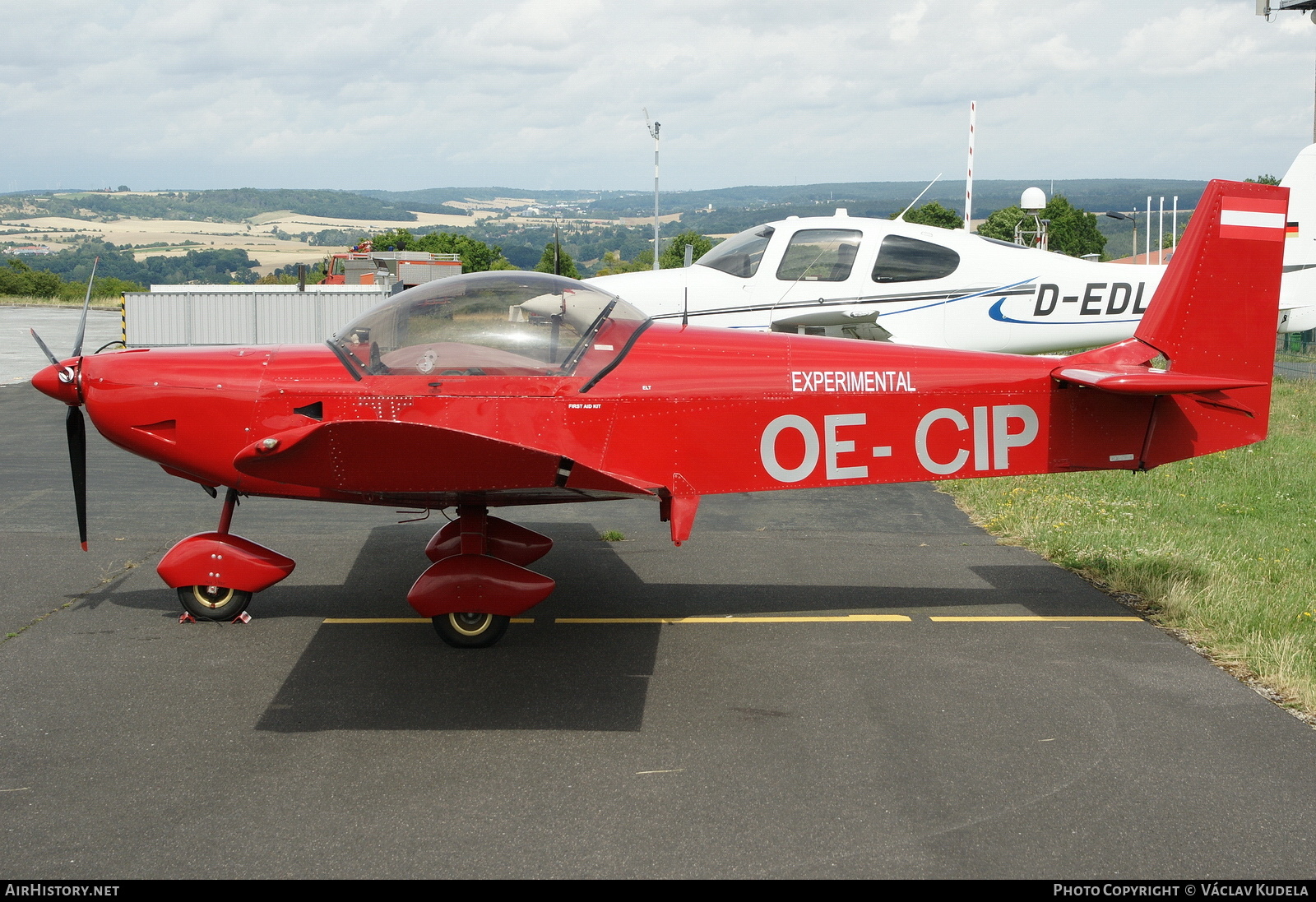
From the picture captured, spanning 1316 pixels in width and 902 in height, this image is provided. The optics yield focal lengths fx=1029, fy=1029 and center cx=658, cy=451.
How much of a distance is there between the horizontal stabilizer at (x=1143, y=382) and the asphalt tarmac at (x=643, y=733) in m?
1.54

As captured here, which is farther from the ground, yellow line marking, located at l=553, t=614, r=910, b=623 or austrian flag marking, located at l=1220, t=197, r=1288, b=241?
austrian flag marking, located at l=1220, t=197, r=1288, b=241

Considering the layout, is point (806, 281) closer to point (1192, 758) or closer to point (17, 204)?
point (1192, 758)

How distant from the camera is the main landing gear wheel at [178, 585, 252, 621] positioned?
6.42 m

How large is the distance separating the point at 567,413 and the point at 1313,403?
52.9 feet

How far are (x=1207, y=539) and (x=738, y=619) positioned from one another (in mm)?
4302

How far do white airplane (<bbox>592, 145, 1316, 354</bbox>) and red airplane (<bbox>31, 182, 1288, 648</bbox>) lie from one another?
402cm

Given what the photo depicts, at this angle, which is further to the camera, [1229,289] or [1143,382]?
[1229,289]

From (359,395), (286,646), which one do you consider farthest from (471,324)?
(286,646)

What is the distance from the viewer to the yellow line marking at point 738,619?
6586 millimetres

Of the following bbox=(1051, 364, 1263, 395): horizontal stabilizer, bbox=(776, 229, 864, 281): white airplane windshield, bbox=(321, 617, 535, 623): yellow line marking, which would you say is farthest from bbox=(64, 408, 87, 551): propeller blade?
bbox=(776, 229, 864, 281): white airplane windshield

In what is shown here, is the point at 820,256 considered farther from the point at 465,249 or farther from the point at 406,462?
the point at 465,249

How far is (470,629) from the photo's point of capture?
6.07 metres

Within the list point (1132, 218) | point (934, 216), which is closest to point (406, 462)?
point (1132, 218)

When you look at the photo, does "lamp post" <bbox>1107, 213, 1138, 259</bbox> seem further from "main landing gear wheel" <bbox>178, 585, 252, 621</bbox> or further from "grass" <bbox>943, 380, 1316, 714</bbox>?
"main landing gear wheel" <bbox>178, 585, 252, 621</bbox>
